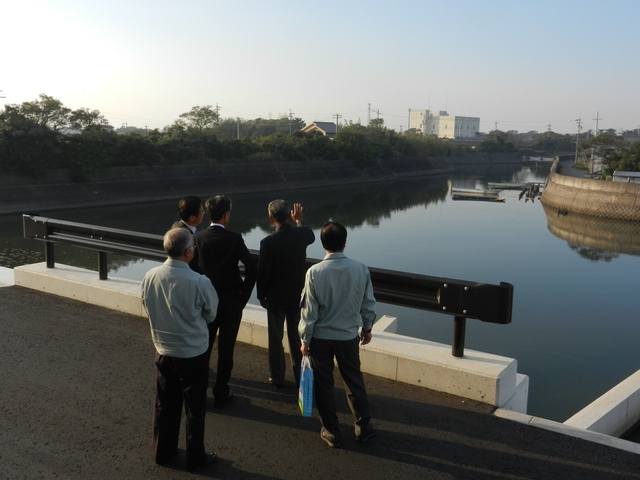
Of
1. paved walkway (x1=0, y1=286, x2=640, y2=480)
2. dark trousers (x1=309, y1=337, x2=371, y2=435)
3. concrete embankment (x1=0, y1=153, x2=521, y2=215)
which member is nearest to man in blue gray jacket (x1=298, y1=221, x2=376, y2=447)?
dark trousers (x1=309, y1=337, x2=371, y2=435)

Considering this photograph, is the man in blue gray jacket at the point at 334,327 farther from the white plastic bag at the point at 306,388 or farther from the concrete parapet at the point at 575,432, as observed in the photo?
the concrete parapet at the point at 575,432

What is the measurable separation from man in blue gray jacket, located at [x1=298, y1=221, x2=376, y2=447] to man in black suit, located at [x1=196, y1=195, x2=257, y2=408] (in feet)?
2.21

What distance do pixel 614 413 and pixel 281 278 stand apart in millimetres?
2825

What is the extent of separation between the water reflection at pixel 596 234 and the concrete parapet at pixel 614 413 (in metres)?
24.1

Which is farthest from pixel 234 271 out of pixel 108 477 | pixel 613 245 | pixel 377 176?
pixel 377 176

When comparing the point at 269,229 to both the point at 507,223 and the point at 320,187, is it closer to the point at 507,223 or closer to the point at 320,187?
the point at 507,223

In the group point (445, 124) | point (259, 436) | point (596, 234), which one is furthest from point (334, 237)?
point (445, 124)

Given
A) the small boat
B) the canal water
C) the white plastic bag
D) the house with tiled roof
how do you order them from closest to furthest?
the white plastic bag → the canal water → the small boat → the house with tiled roof

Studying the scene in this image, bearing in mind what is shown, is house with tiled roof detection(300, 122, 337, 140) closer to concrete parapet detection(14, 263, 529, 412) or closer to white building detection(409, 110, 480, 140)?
white building detection(409, 110, 480, 140)

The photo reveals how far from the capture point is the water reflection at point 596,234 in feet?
97.3

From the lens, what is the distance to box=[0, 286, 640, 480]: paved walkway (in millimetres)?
3131

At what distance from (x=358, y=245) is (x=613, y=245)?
1492cm

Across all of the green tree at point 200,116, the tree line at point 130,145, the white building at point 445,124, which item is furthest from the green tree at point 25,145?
the white building at point 445,124

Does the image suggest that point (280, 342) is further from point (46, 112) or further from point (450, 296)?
point (46, 112)
